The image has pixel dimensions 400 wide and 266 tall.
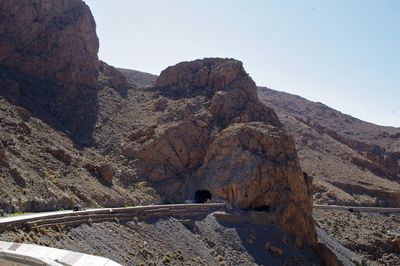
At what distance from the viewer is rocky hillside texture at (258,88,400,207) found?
252ft

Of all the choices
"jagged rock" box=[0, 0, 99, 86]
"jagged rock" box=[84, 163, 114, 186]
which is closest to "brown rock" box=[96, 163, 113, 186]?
"jagged rock" box=[84, 163, 114, 186]

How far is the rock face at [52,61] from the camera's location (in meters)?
49.6

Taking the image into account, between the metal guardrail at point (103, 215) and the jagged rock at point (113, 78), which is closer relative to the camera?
the metal guardrail at point (103, 215)

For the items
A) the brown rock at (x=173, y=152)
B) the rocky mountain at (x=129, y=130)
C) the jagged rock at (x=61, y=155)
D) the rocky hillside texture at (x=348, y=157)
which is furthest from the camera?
the rocky hillside texture at (x=348, y=157)

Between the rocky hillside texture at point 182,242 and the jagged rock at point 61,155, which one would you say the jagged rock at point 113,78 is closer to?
the jagged rock at point 61,155

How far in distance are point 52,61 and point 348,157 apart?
54891 millimetres

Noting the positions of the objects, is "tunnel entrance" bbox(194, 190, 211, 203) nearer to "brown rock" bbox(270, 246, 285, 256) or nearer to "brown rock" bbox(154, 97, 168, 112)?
"brown rock" bbox(270, 246, 285, 256)

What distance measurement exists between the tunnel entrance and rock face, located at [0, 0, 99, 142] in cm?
1106

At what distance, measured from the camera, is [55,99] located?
169 ft

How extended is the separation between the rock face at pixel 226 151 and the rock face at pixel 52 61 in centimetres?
717

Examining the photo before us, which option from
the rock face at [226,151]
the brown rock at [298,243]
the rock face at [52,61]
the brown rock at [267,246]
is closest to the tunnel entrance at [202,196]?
the rock face at [226,151]

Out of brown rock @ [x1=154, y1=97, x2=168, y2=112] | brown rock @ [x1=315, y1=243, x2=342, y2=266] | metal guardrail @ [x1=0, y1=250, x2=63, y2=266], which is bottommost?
brown rock @ [x1=315, y1=243, x2=342, y2=266]

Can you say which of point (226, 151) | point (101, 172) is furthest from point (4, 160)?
point (226, 151)

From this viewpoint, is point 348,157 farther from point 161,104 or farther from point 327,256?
point 327,256
